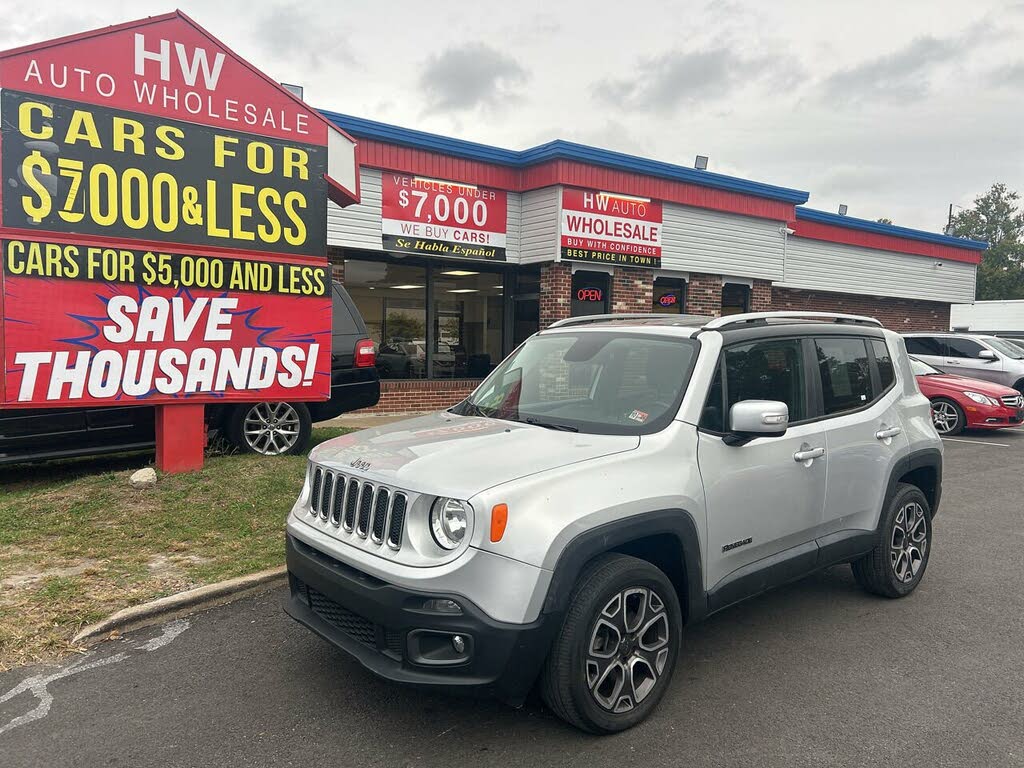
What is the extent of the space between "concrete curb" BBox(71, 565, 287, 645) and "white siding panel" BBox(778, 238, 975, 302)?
50.4ft

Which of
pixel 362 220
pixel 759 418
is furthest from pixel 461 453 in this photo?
pixel 362 220

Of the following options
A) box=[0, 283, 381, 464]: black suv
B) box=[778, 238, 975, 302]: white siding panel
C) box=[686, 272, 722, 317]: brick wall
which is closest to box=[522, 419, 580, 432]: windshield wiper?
box=[0, 283, 381, 464]: black suv

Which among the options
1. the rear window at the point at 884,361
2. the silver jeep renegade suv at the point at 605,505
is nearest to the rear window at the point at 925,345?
the rear window at the point at 884,361

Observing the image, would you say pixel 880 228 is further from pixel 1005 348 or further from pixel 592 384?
pixel 592 384

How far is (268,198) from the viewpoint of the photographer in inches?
291

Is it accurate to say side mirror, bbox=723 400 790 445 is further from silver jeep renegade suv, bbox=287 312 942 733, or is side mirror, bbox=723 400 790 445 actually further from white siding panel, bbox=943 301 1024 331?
white siding panel, bbox=943 301 1024 331

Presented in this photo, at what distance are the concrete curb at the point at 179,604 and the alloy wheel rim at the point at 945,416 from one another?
11.7 metres

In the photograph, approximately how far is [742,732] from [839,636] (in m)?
1.29

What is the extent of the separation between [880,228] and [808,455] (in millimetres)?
19659

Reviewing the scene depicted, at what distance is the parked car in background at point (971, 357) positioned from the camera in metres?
14.4

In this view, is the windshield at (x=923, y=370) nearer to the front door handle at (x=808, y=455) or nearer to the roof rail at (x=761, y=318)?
the roof rail at (x=761, y=318)

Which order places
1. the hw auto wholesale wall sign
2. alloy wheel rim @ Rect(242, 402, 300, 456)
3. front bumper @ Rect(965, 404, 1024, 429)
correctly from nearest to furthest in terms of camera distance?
the hw auto wholesale wall sign < alloy wheel rim @ Rect(242, 402, 300, 456) < front bumper @ Rect(965, 404, 1024, 429)

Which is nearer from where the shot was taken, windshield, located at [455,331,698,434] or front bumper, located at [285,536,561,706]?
front bumper, located at [285,536,561,706]

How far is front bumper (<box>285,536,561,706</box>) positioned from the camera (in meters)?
2.75
